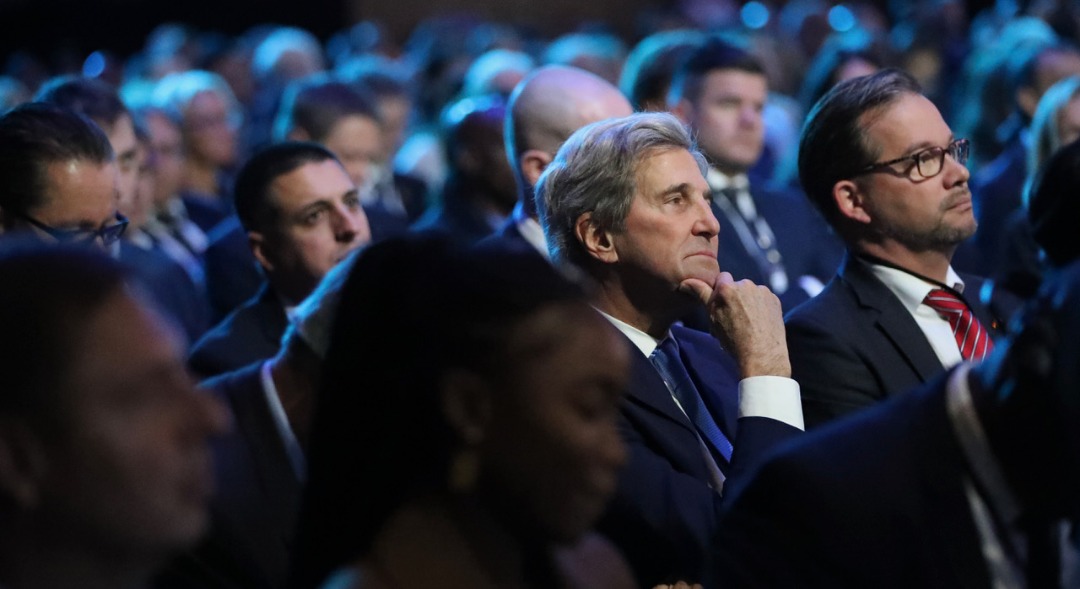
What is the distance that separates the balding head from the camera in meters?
4.95

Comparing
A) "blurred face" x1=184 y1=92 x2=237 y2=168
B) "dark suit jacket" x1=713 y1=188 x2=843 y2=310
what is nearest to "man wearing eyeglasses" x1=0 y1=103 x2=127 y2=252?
"dark suit jacket" x1=713 y1=188 x2=843 y2=310

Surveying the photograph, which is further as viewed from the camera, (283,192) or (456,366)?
(283,192)

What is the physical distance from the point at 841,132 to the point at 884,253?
14.0 inches

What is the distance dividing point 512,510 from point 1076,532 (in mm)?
787

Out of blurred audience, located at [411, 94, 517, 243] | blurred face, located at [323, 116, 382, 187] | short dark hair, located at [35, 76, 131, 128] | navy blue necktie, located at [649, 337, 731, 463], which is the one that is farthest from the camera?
blurred face, located at [323, 116, 382, 187]

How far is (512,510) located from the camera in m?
2.04

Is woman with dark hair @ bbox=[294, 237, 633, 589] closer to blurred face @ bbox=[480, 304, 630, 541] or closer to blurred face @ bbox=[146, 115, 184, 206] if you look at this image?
blurred face @ bbox=[480, 304, 630, 541]

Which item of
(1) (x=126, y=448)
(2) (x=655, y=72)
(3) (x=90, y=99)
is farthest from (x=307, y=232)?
(1) (x=126, y=448)

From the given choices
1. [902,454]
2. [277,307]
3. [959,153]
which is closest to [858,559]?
[902,454]

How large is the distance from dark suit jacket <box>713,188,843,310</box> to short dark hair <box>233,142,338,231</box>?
1403 millimetres

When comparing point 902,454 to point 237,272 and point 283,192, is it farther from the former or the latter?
point 237,272

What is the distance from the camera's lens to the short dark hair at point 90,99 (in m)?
4.87

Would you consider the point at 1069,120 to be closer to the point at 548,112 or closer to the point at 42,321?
the point at 548,112

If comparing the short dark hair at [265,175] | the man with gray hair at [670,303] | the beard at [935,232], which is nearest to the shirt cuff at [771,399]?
the man with gray hair at [670,303]
